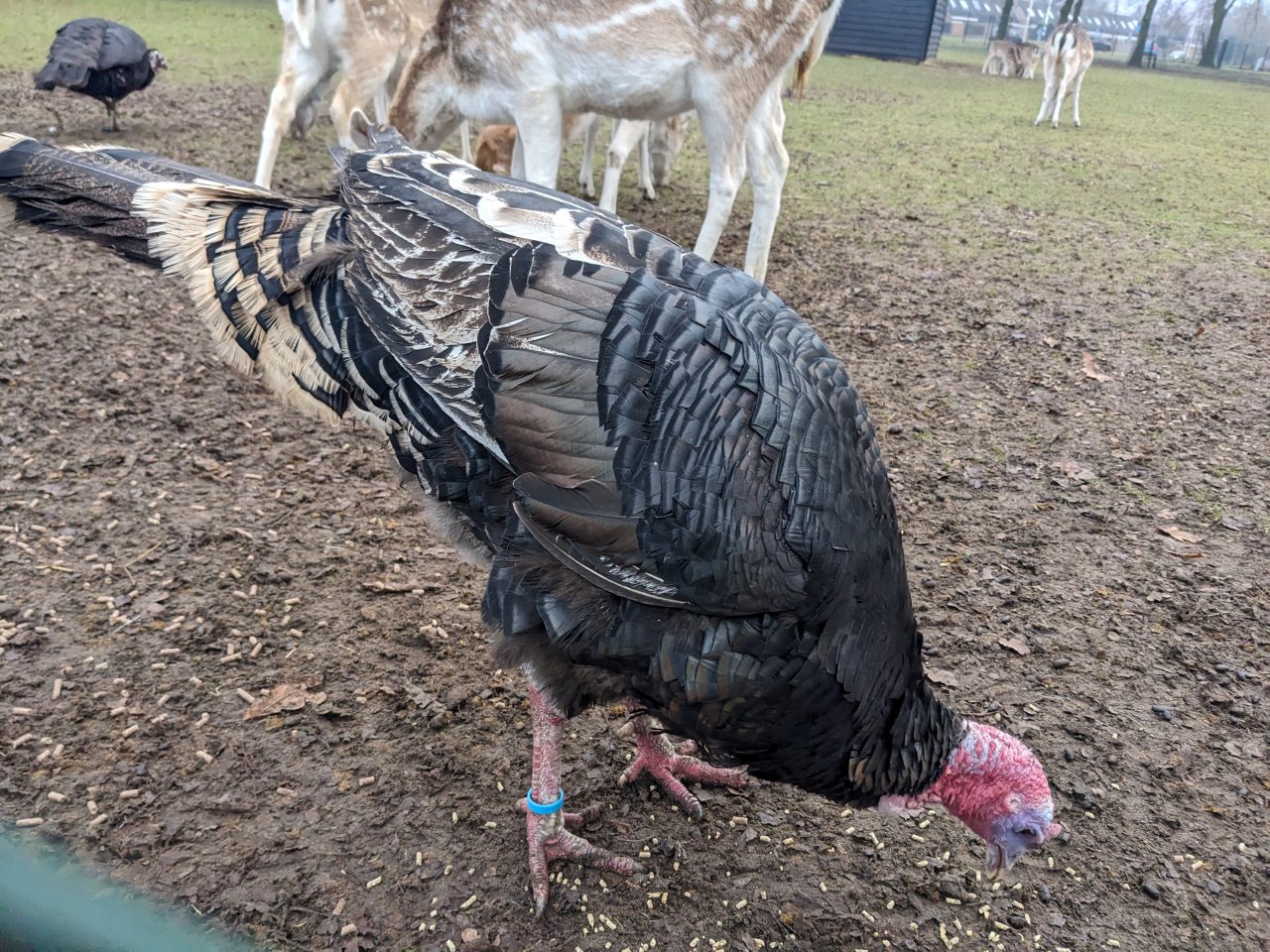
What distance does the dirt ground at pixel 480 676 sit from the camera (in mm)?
2432

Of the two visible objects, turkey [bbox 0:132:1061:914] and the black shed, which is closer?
turkey [bbox 0:132:1061:914]

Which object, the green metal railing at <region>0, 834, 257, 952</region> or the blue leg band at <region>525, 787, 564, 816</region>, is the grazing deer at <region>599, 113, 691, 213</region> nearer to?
the blue leg band at <region>525, 787, 564, 816</region>

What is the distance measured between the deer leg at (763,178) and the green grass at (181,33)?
30.3 feet

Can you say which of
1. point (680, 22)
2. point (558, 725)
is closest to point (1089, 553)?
point (558, 725)

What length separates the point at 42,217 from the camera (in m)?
2.58

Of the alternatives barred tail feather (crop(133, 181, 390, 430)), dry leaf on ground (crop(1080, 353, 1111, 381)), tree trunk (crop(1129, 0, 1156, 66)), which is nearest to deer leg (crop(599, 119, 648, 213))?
dry leaf on ground (crop(1080, 353, 1111, 381))

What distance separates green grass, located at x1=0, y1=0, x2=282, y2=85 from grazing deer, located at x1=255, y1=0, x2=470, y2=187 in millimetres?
6027

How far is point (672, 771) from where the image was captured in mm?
2844

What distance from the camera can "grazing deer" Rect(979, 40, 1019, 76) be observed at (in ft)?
87.1

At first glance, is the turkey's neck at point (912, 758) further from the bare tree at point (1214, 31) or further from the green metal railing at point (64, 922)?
the bare tree at point (1214, 31)

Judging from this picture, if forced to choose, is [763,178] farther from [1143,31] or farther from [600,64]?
[1143,31]

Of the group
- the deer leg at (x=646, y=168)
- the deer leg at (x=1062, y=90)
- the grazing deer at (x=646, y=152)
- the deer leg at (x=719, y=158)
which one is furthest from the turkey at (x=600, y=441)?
the deer leg at (x=1062, y=90)

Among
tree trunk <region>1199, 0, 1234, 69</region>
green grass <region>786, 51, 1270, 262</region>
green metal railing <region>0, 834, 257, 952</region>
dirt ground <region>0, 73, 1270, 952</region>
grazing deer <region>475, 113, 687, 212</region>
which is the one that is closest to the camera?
green metal railing <region>0, 834, 257, 952</region>

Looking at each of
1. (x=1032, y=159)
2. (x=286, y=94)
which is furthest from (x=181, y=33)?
(x=1032, y=159)
